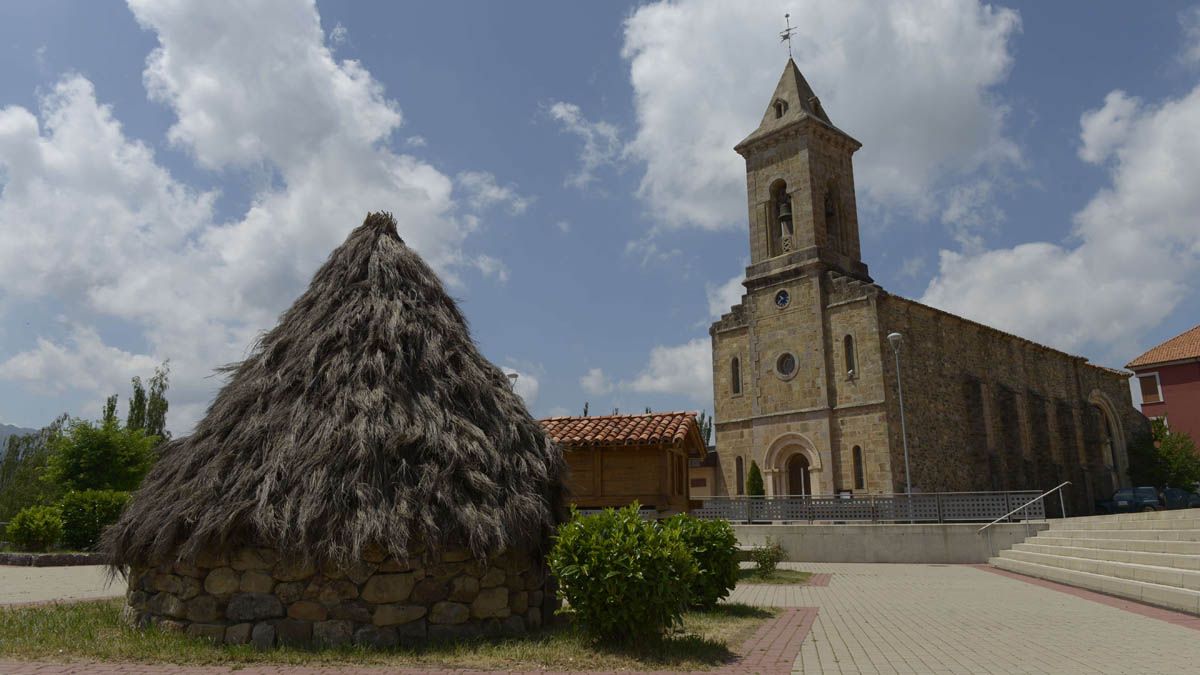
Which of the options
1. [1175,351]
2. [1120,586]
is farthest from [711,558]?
[1175,351]

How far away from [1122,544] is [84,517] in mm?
25096

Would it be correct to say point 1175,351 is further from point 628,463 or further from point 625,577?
point 625,577

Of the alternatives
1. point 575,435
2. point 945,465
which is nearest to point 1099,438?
point 945,465

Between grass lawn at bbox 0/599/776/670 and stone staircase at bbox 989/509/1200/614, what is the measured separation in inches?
298

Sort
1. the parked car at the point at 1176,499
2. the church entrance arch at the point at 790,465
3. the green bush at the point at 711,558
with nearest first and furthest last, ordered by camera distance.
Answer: the green bush at the point at 711,558 → the church entrance arch at the point at 790,465 → the parked car at the point at 1176,499

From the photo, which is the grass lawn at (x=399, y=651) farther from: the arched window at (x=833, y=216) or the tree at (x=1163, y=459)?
Answer: the tree at (x=1163, y=459)

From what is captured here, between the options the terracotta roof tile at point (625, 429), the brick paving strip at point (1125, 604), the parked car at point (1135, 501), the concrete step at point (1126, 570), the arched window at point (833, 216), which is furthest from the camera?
the arched window at point (833, 216)

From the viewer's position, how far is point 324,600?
25.4ft

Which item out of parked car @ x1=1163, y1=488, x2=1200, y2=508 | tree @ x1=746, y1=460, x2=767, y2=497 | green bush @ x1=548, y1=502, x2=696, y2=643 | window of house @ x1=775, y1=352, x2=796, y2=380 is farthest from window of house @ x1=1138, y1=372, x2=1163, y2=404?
green bush @ x1=548, y1=502, x2=696, y2=643

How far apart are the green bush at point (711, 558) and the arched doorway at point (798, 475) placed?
70.1 ft

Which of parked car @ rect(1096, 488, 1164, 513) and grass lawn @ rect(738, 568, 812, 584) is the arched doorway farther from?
grass lawn @ rect(738, 568, 812, 584)

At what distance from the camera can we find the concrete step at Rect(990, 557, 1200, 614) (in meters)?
10.8

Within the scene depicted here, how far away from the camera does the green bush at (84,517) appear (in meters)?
20.8

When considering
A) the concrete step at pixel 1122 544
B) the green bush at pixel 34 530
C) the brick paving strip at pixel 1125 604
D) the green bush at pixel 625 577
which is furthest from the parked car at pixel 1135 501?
the green bush at pixel 34 530
